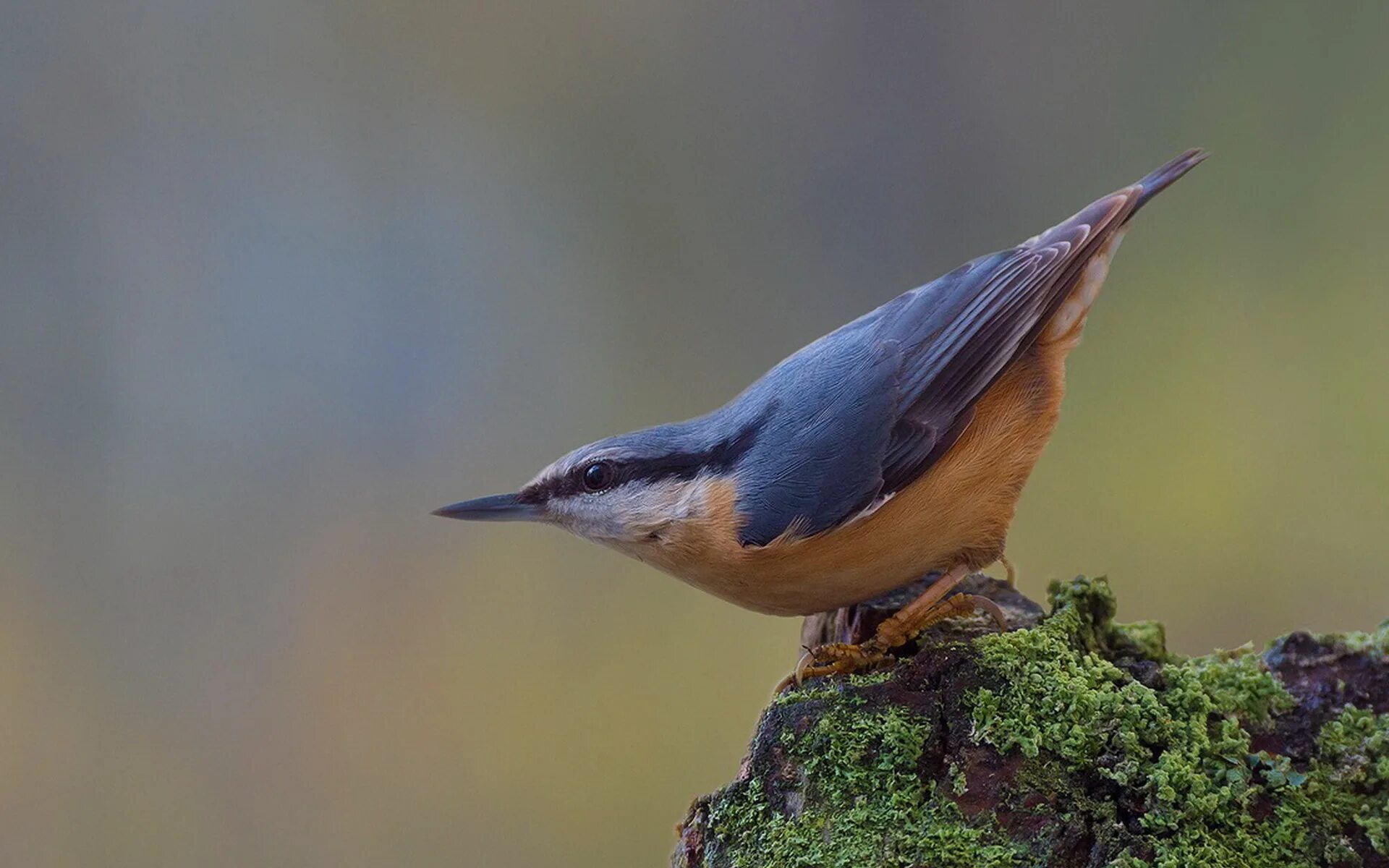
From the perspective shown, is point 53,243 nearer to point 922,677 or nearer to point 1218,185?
point 922,677

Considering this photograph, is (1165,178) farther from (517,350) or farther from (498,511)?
(517,350)

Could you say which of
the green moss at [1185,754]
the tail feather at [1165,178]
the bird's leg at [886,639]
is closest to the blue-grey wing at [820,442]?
the bird's leg at [886,639]

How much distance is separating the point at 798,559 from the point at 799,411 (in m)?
0.30

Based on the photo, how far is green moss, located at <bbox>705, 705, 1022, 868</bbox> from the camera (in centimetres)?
127

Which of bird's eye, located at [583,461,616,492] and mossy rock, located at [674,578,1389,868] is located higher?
bird's eye, located at [583,461,616,492]

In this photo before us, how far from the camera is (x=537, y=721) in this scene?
10.8ft

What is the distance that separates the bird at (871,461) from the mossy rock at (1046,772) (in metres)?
0.21

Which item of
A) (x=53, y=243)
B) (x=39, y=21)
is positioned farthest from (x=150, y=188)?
(x=39, y=21)

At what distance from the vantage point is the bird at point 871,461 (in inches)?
66.3

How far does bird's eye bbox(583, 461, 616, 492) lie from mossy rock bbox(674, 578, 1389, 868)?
58 cm

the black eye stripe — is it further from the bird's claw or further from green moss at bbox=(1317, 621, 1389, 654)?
green moss at bbox=(1317, 621, 1389, 654)

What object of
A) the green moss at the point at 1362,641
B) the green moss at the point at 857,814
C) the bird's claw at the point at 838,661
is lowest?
the green moss at the point at 857,814

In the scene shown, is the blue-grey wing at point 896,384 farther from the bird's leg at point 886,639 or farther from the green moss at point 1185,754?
the green moss at point 1185,754

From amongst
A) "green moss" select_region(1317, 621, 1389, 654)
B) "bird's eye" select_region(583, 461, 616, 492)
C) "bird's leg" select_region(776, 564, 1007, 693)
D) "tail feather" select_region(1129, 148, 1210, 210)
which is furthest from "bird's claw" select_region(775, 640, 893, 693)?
"tail feather" select_region(1129, 148, 1210, 210)
